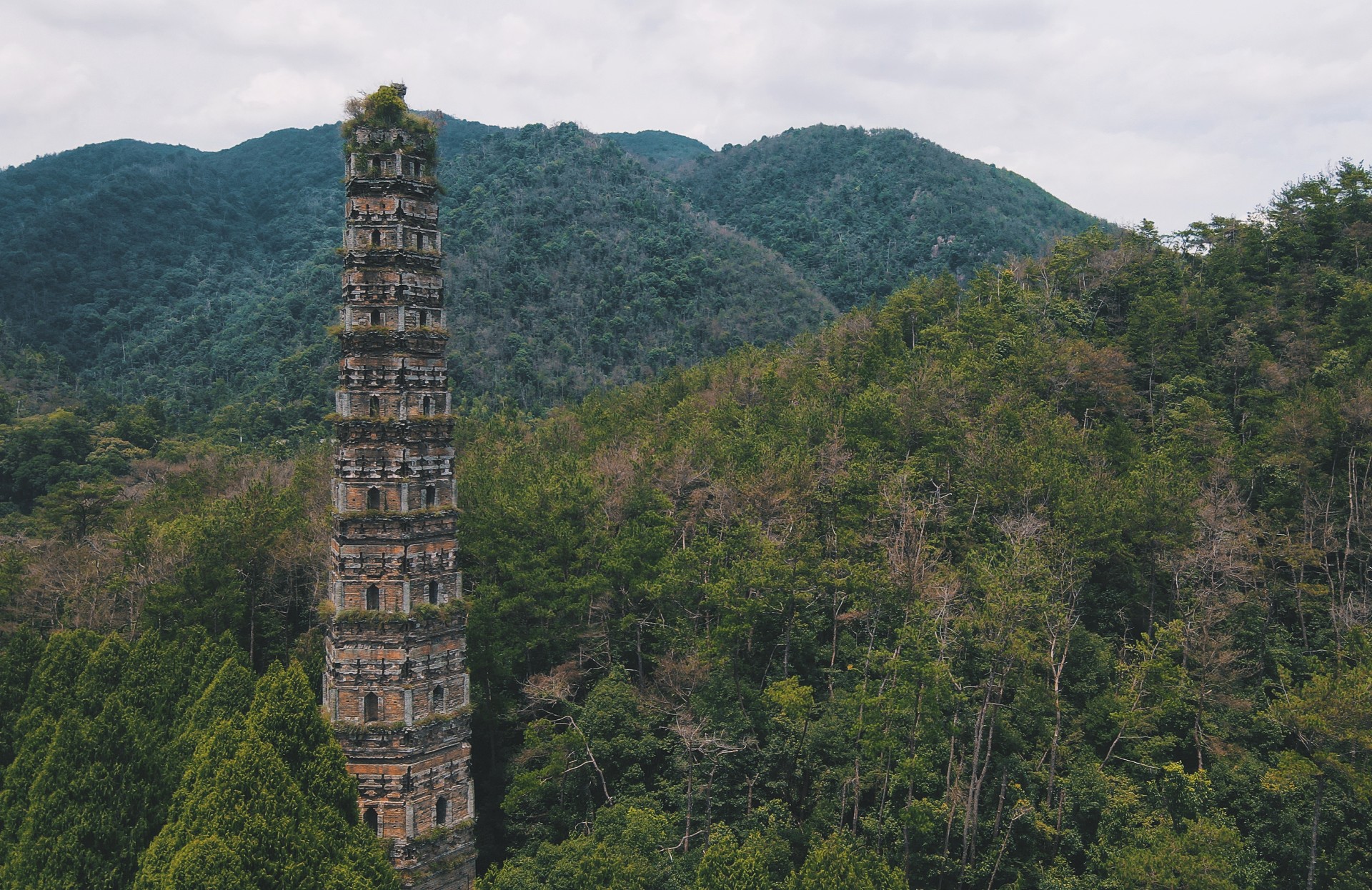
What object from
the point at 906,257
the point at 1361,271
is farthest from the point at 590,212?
the point at 1361,271

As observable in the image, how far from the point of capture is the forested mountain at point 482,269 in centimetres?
10981

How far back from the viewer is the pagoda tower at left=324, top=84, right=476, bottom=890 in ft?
83.7

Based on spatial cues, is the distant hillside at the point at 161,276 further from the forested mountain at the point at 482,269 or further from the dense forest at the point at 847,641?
the dense forest at the point at 847,641

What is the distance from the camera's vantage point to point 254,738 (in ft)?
65.2

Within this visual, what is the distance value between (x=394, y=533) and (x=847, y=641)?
55.5ft

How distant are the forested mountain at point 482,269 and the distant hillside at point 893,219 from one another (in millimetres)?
623

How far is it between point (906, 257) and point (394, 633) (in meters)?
151

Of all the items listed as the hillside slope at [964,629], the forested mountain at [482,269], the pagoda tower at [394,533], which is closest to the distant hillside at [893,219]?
the forested mountain at [482,269]

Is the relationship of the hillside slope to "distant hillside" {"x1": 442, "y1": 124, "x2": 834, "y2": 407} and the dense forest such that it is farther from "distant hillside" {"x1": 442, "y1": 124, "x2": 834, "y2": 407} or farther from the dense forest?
"distant hillside" {"x1": 442, "y1": 124, "x2": 834, "y2": 407}

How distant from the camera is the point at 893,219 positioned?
173 meters

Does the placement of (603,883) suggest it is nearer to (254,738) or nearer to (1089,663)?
(254,738)

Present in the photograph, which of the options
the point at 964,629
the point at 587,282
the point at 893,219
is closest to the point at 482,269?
the point at 587,282

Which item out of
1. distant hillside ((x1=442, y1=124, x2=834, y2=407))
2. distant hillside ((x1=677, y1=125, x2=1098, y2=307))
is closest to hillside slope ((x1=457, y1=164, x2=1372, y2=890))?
distant hillside ((x1=442, y1=124, x2=834, y2=407))

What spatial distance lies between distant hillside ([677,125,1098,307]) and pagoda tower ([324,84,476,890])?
131 m
